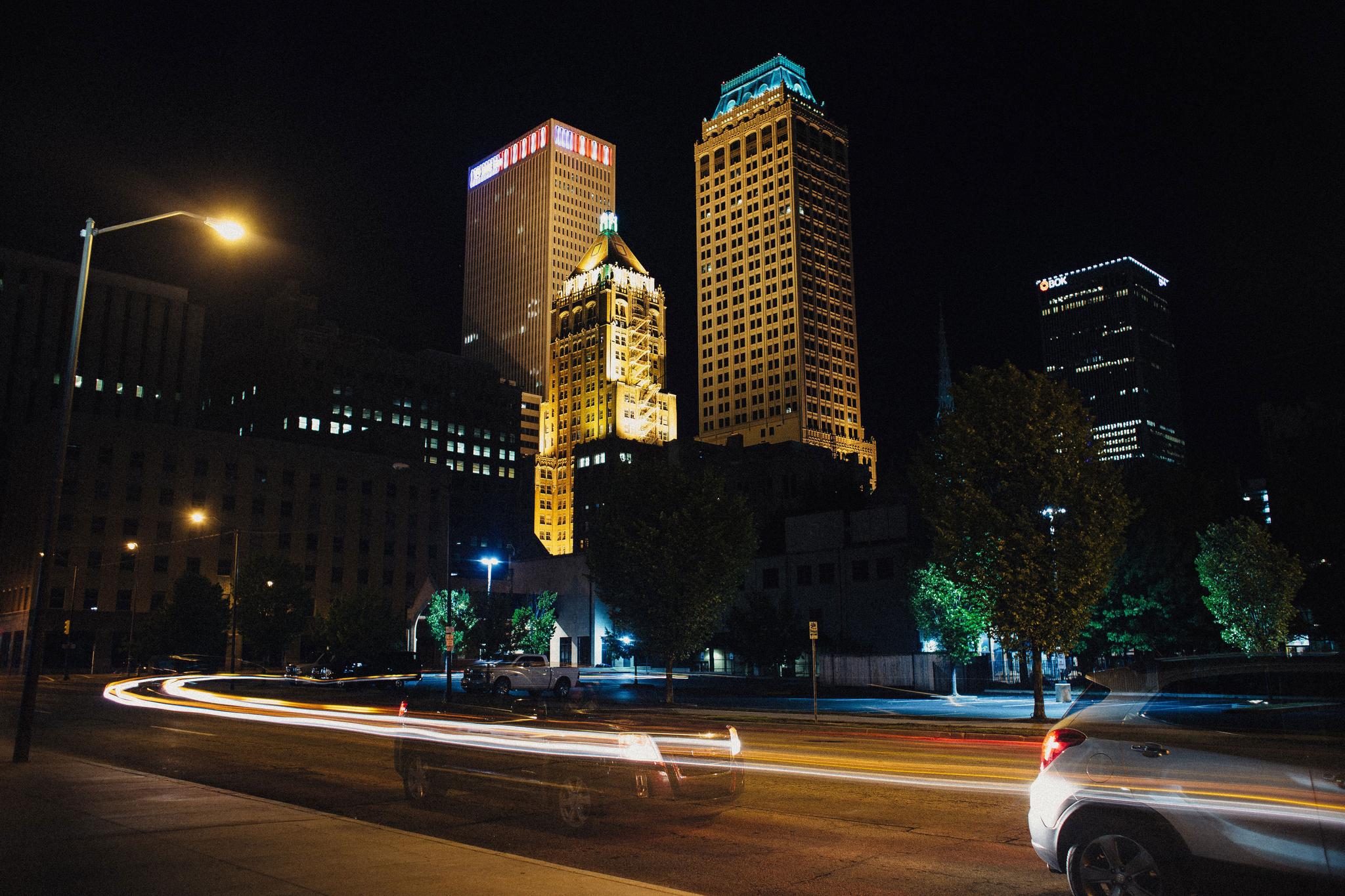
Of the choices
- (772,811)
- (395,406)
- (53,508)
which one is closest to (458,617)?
(53,508)

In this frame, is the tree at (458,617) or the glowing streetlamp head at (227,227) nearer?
the glowing streetlamp head at (227,227)

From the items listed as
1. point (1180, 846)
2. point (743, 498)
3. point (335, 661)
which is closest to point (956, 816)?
point (1180, 846)

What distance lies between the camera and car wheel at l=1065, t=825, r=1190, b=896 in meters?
6.28

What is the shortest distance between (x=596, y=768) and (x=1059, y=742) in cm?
525

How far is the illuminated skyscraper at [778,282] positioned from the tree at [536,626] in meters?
107

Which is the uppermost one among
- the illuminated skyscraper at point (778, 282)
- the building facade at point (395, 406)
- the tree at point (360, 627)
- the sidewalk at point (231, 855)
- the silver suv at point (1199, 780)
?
the illuminated skyscraper at point (778, 282)

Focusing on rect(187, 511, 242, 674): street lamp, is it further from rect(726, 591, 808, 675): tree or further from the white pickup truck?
rect(726, 591, 808, 675): tree

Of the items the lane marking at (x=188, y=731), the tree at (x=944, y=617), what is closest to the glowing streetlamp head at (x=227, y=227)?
the lane marking at (x=188, y=731)

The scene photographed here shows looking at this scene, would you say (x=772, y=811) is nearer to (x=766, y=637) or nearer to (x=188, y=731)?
(x=188, y=731)

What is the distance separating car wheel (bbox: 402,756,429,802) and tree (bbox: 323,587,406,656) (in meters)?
44.1

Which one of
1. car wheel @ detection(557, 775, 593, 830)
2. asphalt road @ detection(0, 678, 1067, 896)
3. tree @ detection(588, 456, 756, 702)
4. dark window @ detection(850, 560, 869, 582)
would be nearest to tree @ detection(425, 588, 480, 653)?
tree @ detection(588, 456, 756, 702)

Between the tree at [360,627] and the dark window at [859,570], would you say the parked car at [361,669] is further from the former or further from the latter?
the dark window at [859,570]

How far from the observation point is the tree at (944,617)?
142 feet

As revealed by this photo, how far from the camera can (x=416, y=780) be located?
12.5 m
